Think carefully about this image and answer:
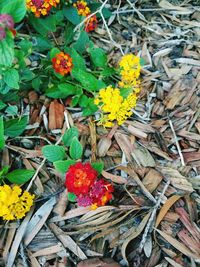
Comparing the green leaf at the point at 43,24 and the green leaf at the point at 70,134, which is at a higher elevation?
the green leaf at the point at 43,24

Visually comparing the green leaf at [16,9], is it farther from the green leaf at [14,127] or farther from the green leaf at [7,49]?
the green leaf at [14,127]

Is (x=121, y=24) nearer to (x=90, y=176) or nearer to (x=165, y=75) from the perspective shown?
(x=165, y=75)

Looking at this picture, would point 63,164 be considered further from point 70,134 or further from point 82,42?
point 82,42

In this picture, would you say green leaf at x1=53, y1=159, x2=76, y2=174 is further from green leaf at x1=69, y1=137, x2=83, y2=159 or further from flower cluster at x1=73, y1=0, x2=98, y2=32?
flower cluster at x1=73, y1=0, x2=98, y2=32

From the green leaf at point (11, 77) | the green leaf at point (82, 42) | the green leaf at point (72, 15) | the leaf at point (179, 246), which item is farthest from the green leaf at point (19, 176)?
the green leaf at point (72, 15)

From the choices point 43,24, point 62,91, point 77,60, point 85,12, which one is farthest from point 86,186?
point 85,12

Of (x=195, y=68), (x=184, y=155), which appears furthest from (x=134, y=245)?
(x=195, y=68)
